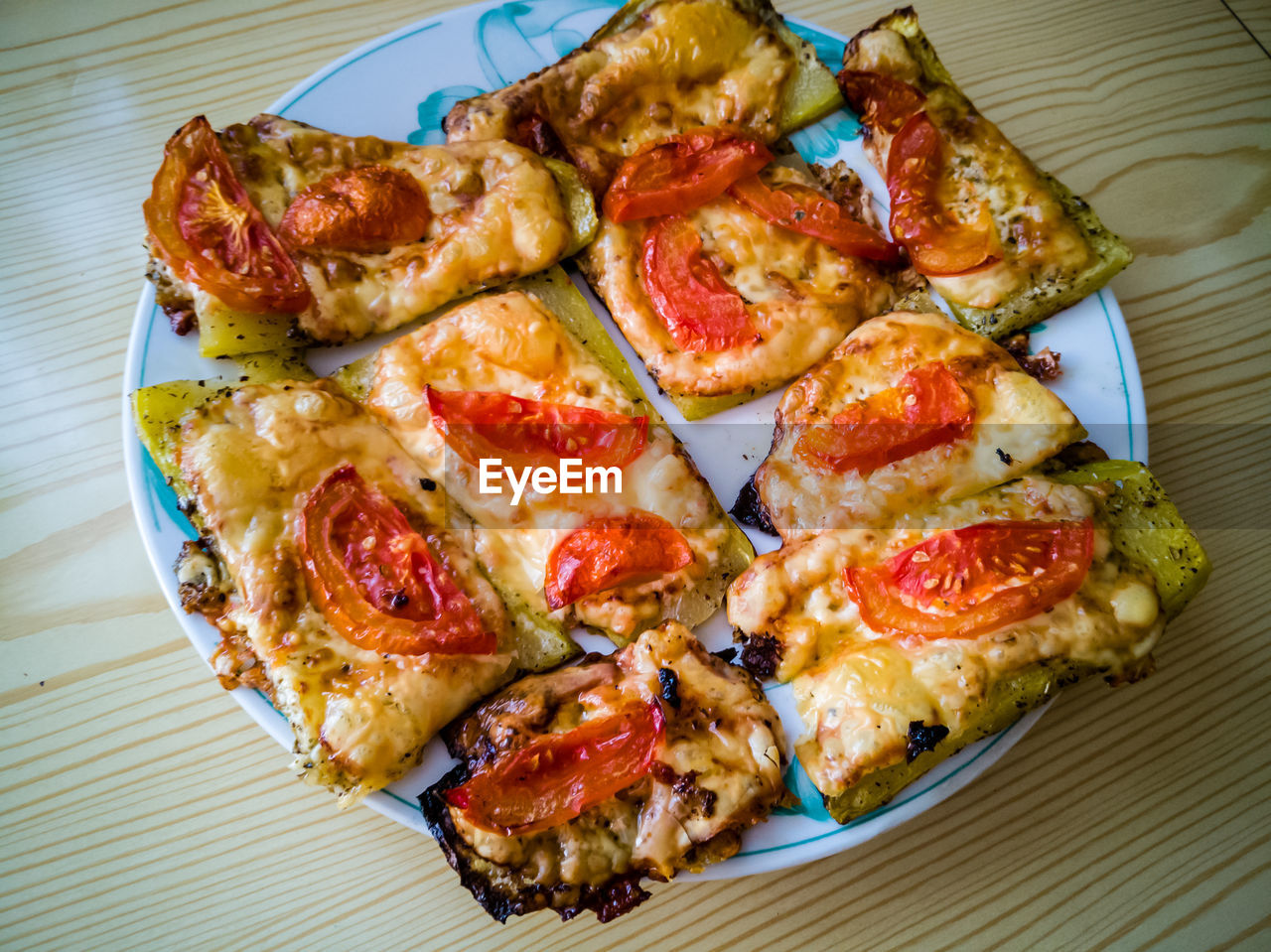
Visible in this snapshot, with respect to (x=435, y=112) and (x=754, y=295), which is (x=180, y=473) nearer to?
(x=435, y=112)

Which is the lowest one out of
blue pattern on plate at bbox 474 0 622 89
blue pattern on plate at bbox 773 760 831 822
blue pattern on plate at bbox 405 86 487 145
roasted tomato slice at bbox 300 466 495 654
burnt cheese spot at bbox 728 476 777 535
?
blue pattern on plate at bbox 773 760 831 822

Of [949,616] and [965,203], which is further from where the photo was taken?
[965,203]

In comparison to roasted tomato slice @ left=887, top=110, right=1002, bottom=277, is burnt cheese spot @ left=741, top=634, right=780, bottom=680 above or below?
below

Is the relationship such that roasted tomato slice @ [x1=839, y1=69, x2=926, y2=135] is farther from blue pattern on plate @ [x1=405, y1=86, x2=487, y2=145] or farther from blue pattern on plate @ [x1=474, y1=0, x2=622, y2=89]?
blue pattern on plate @ [x1=405, y1=86, x2=487, y2=145]

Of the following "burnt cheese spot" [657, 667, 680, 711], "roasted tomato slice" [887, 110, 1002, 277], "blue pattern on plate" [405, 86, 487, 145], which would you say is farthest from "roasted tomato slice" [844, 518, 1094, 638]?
"blue pattern on plate" [405, 86, 487, 145]

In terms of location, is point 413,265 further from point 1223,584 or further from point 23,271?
point 1223,584

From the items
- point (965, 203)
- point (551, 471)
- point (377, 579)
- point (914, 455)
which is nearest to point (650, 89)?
point (965, 203)
